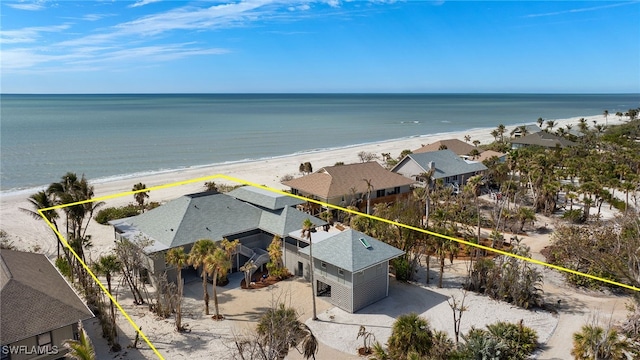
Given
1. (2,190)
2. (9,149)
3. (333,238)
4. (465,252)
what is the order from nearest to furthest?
(333,238), (465,252), (2,190), (9,149)

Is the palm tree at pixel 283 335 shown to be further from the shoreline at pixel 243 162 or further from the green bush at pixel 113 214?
the shoreline at pixel 243 162

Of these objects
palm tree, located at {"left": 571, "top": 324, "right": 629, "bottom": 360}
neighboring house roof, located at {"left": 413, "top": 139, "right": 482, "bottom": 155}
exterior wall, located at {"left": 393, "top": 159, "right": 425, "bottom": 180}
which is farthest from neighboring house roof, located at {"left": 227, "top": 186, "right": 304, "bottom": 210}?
neighboring house roof, located at {"left": 413, "top": 139, "right": 482, "bottom": 155}

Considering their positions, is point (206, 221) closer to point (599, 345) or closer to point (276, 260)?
point (276, 260)

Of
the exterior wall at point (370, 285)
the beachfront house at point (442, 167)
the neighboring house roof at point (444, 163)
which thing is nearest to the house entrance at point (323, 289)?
the exterior wall at point (370, 285)

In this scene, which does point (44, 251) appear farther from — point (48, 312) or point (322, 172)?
point (322, 172)

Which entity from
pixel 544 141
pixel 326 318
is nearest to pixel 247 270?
pixel 326 318

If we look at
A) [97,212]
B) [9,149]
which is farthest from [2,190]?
[9,149]
